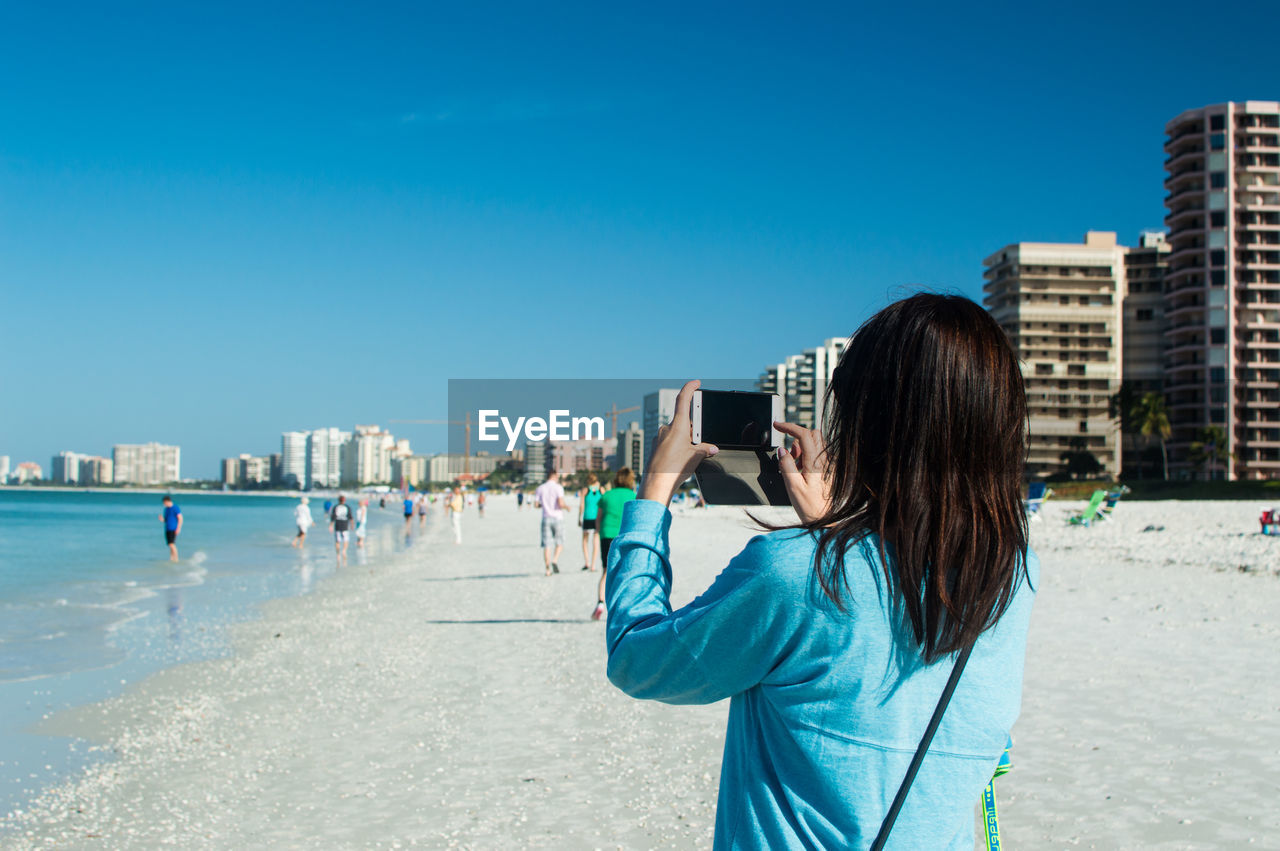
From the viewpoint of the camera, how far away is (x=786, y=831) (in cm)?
109

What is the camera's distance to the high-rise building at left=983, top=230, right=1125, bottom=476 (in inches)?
2980

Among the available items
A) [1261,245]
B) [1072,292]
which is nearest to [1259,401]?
[1261,245]

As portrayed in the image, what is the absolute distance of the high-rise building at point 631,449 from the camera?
4.73ft

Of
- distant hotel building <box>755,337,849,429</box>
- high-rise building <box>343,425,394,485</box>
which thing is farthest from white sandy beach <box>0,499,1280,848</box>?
high-rise building <box>343,425,394,485</box>

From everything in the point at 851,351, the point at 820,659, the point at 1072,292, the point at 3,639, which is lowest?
the point at 3,639

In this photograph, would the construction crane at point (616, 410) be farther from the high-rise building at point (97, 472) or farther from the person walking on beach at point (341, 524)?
the high-rise building at point (97, 472)

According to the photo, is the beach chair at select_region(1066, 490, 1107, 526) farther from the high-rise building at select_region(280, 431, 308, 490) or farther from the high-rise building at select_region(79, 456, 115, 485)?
the high-rise building at select_region(79, 456, 115, 485)

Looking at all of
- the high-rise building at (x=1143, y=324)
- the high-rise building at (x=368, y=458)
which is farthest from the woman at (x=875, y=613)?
the high-rise building at (x=368, y=458)

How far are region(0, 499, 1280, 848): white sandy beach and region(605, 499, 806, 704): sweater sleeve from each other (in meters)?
3.04

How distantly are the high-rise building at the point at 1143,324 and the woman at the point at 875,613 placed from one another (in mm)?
83203

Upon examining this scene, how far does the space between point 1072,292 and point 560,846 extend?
8447cm

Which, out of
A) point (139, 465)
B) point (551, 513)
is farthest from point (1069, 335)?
point (139, 465)

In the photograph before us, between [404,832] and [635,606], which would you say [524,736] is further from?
[635,606]

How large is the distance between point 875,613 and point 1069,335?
85.1m
